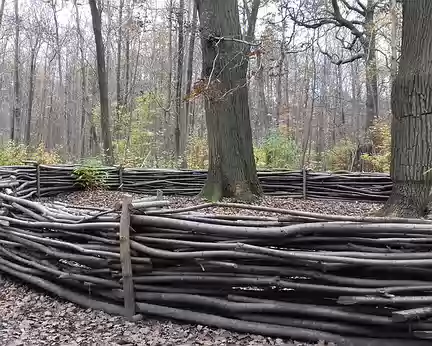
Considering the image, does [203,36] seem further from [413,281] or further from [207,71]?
[413,281]

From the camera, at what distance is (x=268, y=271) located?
2.28 m

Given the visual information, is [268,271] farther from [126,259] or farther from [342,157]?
[342,157]

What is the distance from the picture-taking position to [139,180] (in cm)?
846

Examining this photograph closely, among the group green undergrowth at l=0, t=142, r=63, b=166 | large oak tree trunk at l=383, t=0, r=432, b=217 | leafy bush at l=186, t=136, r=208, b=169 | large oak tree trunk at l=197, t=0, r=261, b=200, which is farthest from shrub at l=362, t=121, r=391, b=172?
green undergrowth at l=0, t=142, r=63, b=166

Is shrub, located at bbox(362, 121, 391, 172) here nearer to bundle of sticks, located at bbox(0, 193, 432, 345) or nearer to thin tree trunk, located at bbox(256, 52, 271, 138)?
thin tree trunk, located at bbox(256, 52, 271, 138)

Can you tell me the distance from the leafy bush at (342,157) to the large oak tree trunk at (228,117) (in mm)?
7104

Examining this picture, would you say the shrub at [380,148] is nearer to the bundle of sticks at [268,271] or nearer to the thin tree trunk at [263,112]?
the thin tree trunk at [263,112]

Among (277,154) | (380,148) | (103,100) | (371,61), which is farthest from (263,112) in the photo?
(103,100)

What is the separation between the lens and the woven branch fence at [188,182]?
7176mm

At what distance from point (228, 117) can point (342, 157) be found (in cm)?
799

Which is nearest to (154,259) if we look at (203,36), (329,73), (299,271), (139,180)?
(299,271)

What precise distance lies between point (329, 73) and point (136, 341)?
18523 mm

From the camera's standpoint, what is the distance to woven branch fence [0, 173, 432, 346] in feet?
6.84

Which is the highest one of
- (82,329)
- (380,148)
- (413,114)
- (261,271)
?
(413,114)
